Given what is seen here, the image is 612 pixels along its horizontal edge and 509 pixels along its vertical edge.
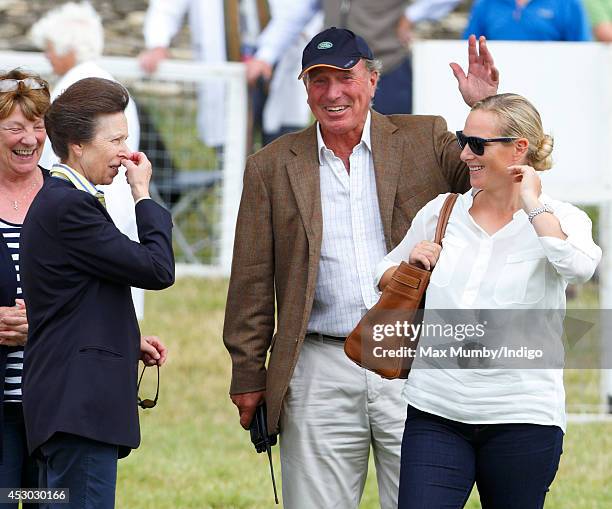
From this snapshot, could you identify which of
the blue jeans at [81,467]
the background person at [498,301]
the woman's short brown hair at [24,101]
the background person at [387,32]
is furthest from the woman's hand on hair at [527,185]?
the background person at [387,32]

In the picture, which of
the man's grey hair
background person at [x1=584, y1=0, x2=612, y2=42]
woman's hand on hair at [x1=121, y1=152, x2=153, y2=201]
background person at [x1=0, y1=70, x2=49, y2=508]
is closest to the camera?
woman's hand on hair at [x1=121, y1=152, x2=153, y2=201]

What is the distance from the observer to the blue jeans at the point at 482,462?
403 cm

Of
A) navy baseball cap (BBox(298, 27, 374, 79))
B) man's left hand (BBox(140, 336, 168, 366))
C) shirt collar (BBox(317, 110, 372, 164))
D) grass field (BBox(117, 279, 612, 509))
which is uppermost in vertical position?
navy baseball cap (BBox(298, 27, 374, 79))

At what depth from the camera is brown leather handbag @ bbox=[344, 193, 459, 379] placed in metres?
4.21

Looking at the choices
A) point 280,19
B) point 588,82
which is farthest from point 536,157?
point 280,19

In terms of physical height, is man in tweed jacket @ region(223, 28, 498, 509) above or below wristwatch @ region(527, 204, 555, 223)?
below

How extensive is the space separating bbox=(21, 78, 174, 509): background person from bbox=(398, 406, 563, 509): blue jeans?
0.85 meters

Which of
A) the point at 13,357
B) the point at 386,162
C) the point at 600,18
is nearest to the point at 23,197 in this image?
the point at 13,357

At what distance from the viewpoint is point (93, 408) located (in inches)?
159

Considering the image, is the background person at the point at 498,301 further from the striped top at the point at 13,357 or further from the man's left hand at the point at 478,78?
the striped top at the point at 13,357

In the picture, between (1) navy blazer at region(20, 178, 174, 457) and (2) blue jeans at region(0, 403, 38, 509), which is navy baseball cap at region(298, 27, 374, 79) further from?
(2) blue jeans at region(0, 403, 38, 509)

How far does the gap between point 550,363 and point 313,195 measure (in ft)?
3.43

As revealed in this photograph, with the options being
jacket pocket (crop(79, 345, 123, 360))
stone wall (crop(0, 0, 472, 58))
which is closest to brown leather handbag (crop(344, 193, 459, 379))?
jacket pocket (crop(79, 345, 123, 360))

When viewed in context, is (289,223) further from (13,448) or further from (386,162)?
(13,448)
